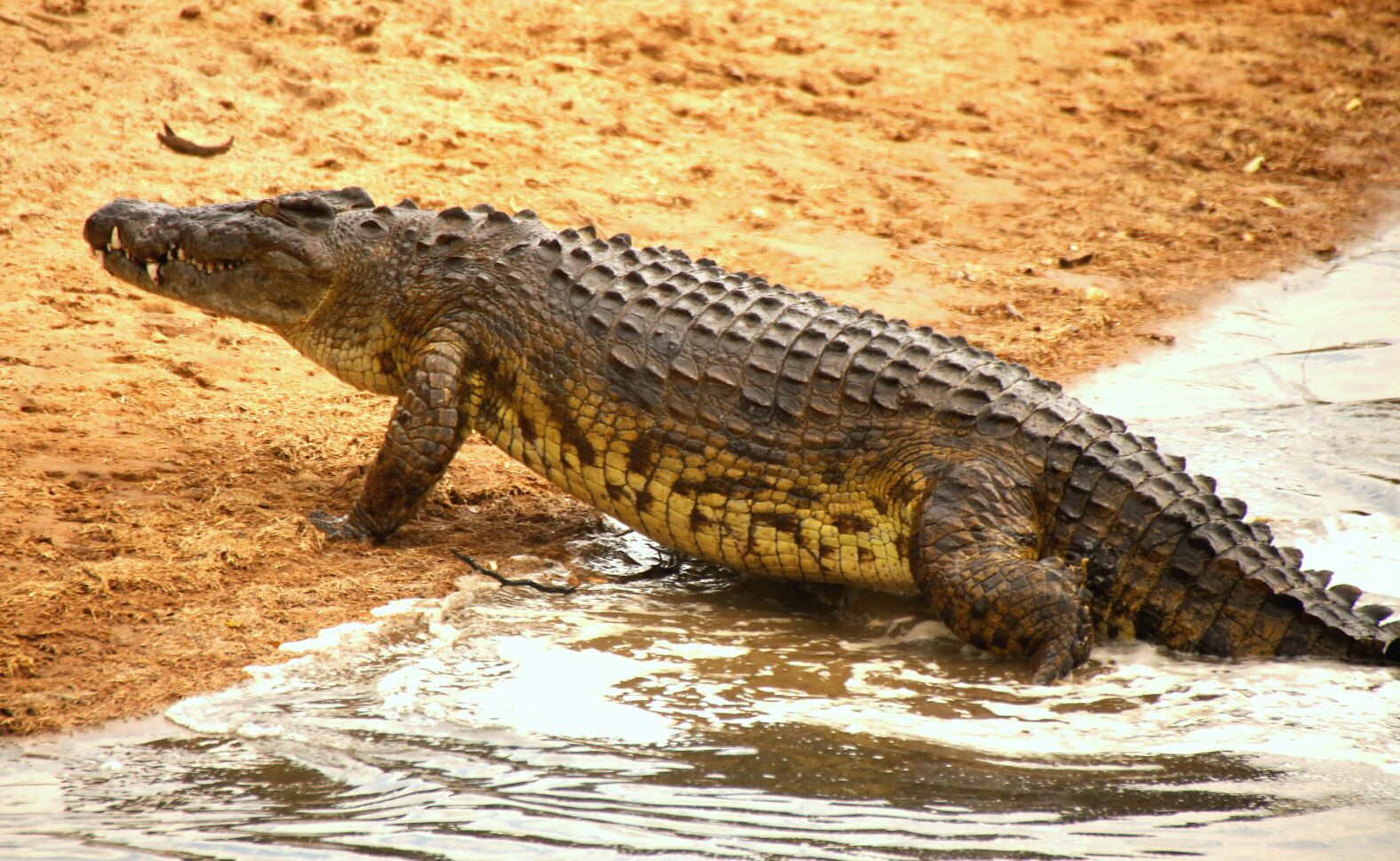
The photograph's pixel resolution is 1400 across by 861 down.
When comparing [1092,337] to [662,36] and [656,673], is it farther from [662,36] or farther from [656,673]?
[662,36]

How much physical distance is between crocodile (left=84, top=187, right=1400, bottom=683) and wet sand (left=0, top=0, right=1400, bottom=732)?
620mm

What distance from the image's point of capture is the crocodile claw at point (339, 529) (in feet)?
16.5

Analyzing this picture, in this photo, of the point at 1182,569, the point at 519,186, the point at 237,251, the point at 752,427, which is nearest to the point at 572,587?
the point at 752,427

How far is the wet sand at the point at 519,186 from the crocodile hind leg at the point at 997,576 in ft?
5.61

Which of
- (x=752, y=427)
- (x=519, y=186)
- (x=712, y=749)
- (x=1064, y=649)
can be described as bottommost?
(x=712, y=749)

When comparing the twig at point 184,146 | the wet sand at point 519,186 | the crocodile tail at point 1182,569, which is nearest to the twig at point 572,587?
the wet sand at point 519,186

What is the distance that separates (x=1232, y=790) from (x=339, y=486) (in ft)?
11.5

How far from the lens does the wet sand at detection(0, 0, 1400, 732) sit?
472cm

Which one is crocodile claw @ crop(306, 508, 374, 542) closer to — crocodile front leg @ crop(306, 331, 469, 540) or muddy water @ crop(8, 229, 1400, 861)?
crocodile front leg @ crop(306, 331, 469, 540)

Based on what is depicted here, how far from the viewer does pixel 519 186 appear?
853 cm

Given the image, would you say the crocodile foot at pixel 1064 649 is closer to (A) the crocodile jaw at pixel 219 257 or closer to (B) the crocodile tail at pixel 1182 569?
(B) the crocodile tail at pixel 1182 569

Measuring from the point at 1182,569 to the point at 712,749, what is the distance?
5.51 feet

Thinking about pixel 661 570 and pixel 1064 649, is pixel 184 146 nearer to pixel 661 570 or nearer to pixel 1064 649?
pixel 661 570

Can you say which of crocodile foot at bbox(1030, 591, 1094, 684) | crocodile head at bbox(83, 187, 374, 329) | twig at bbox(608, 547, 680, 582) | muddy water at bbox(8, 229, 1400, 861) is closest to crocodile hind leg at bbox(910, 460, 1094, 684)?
crocodile foot at bbox(1030, 591, 1094, 684)
